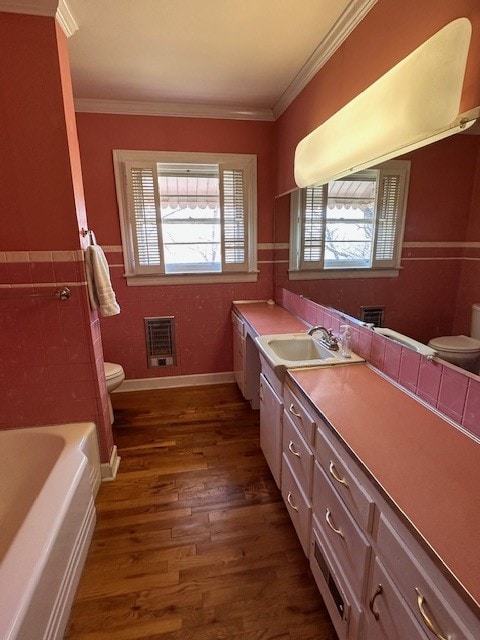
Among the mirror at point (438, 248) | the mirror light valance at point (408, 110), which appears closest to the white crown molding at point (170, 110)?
the mirror light valance at point (408, 110)

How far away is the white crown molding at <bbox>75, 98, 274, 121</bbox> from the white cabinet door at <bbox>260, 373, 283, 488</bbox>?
7.55 ft

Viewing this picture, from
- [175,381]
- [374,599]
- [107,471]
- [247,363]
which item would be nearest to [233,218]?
[247,363]

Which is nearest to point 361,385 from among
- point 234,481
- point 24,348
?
point 234,481

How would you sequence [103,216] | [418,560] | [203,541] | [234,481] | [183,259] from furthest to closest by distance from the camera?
[183,259] < [103,216] < [234,481] < [203,541] < [418,560]

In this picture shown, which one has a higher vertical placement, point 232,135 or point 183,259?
Result: point 232,135

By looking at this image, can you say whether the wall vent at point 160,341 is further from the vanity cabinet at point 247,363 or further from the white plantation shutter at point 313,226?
the white plantation shutter at point 313,226

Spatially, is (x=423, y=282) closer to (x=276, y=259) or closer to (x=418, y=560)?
(x=418, y=560)

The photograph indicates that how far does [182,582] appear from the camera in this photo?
4.76 ft

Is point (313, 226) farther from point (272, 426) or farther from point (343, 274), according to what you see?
point (272, 426)

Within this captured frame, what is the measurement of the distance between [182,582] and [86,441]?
865 millimetres

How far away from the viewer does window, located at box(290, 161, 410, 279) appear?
5.07 feet

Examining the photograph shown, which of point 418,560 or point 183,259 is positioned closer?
point 418,560

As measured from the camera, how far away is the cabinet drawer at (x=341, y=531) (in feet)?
3.18

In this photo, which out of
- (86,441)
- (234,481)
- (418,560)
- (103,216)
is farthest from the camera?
(103,216)
